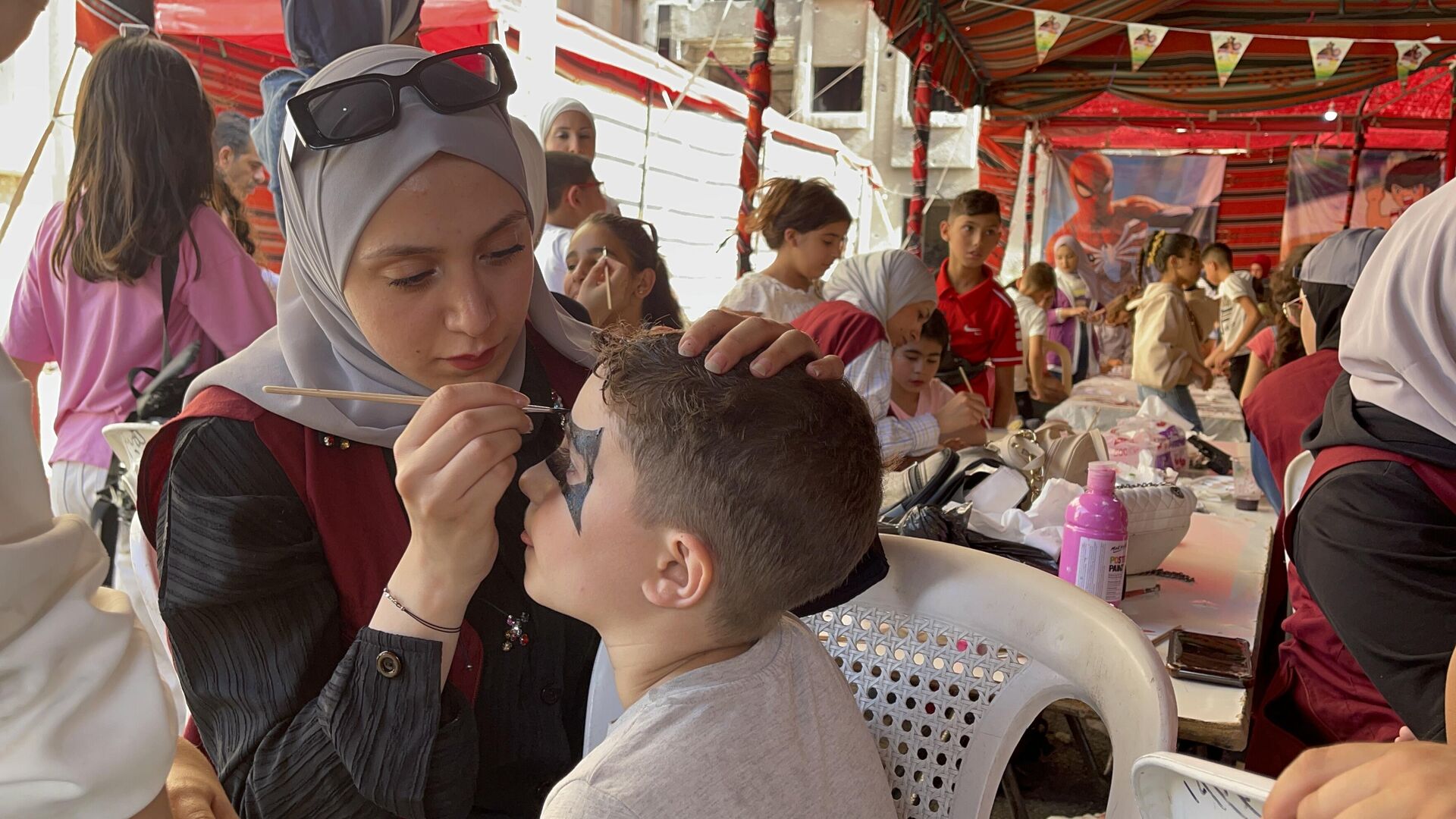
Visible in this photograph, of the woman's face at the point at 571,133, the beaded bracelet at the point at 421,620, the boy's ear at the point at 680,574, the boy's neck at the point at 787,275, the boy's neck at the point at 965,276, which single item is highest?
the woman's face at the point at 571,133

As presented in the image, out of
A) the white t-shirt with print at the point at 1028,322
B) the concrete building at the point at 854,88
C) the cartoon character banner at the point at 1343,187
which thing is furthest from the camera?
the concrete building at the point at 854,88

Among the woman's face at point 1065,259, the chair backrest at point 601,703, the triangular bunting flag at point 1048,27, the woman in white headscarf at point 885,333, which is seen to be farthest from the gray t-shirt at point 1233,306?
the chair backrest at point 601,703

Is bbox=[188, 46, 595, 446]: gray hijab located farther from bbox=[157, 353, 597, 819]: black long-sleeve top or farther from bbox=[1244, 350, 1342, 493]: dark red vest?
bbox=[1244, 350, 1342, 493]: dark red vest

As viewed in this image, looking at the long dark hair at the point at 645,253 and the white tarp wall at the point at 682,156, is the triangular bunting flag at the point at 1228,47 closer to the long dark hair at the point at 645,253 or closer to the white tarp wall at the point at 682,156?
the white tarp wall at the point at 682,156

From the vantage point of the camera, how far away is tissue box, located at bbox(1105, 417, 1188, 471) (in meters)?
3.46

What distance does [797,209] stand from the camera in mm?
3830

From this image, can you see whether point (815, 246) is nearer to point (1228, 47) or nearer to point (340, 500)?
point (340, 500)

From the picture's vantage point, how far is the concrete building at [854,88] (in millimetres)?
15984

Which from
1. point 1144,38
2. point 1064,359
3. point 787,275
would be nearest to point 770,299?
point 787,275

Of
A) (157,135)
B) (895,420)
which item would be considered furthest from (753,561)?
(895,420)

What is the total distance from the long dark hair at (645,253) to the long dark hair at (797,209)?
0.58 metres

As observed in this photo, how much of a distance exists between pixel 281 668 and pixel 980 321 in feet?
15.2

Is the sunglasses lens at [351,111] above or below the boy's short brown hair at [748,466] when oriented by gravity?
above

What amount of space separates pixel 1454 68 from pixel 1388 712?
862cm
